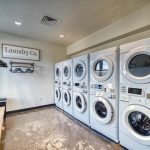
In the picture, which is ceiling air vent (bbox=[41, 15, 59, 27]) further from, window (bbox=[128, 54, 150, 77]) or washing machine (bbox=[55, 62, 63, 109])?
window (bbox=[128, 54, 150, 77])

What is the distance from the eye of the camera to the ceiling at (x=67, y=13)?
204 centimetres

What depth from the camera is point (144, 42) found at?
5.35ft

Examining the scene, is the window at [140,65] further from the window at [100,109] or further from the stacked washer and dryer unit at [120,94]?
the window at [100,109]

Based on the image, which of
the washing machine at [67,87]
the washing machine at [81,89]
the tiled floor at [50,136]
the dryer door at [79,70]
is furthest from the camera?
the washing machine at [67,87]

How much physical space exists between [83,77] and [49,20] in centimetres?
152

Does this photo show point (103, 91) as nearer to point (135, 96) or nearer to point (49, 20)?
point (135, 96)

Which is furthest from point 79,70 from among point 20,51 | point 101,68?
point 20,51

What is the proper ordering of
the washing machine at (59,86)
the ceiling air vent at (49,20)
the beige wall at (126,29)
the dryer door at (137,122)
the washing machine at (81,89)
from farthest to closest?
the washing machine at (59,86) < the washing machine at (81,89) < the ceiling air vent at (49,20) < the beige wall at (126,29) < the dryer door at (137,122)

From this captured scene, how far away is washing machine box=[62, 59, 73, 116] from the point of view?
336cm

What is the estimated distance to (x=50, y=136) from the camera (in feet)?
A: 7.73

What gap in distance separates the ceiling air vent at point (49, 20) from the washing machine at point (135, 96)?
163 centimetres

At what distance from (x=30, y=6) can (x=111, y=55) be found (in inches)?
67.6

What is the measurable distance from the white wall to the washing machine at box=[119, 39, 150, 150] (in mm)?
3087

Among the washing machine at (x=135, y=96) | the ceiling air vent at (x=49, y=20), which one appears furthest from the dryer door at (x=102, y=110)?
the ceiling air vent at (x=49, y=20)
